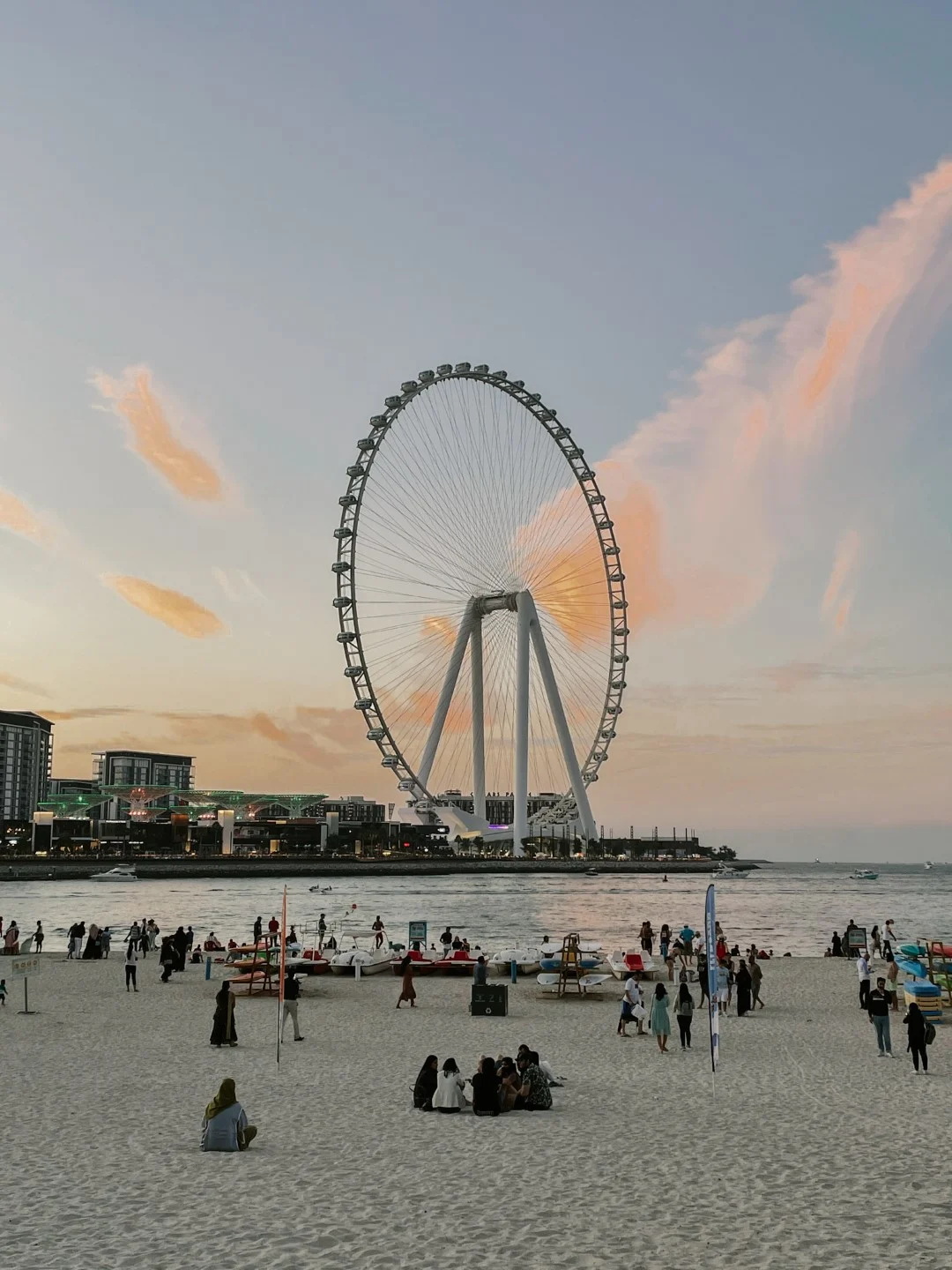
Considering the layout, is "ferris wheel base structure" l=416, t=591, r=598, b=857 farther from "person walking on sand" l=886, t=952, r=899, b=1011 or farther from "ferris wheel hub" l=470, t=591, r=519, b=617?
"person walking on sand" l=886, t=952, r=899, b=1011

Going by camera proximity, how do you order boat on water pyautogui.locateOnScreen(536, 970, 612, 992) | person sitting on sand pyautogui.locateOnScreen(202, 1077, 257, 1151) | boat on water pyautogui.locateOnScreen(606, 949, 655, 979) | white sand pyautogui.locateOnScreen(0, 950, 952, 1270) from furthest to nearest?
boat on water pyautogui.locateOnScreen(606, 949, 655, 979)
boat on water pyautogui.locateOnScreen(536, 970, 612, 992)
person sitting on sand pyautogui.locateOnScreen(202, 1077, 257, 1151)
white sand pyautogui.locateOnScreen(0, 950, 952, 1270)

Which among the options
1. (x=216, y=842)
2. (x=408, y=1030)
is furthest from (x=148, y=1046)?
(x=216, y=842)

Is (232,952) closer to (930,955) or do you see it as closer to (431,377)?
(930,955)

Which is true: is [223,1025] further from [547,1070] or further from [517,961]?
[517,961]

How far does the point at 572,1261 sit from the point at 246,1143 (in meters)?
4.90

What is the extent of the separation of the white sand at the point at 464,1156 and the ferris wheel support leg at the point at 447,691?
237 feet

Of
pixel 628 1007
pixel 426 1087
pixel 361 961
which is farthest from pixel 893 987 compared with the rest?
pixel 426 1087

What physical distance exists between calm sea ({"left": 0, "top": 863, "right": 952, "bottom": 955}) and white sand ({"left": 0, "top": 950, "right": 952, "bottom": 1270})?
28.2 meters

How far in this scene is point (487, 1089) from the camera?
14.8m

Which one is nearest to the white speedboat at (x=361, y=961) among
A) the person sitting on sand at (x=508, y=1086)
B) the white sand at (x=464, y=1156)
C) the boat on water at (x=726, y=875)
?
the white sand at (x=464, y=1156)

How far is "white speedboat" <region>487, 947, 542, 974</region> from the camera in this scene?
1246 inches

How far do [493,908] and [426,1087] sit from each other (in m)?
65.4

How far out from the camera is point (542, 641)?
3762 inches

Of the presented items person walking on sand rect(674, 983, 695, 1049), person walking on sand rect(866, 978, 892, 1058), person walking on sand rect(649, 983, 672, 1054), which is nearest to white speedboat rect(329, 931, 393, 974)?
person walking on sand rect(674, 983, 695, 1049)
